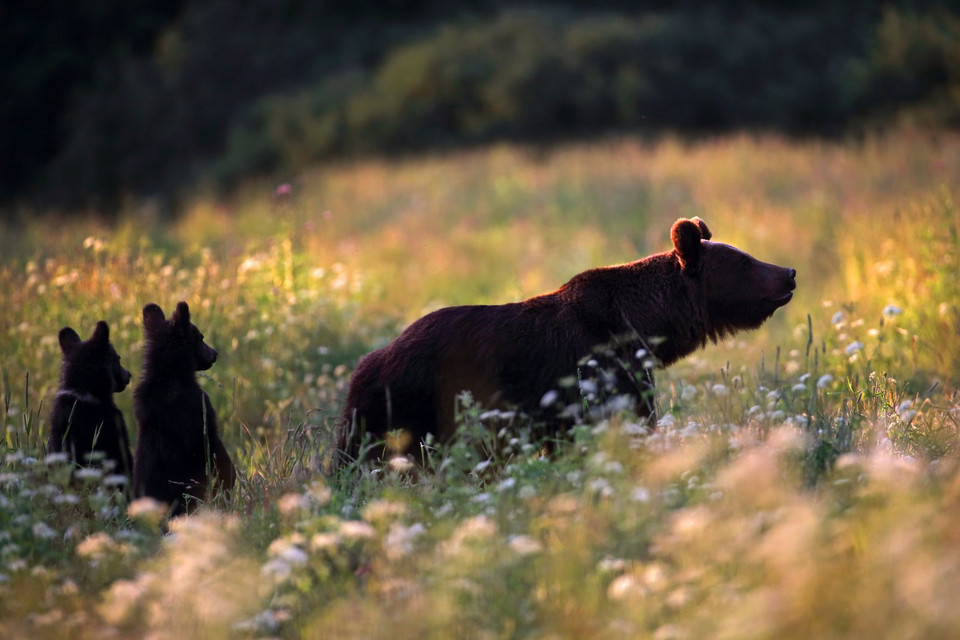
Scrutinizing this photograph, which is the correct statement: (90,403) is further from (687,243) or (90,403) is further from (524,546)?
(687,243)

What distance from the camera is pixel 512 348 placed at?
17.4ft

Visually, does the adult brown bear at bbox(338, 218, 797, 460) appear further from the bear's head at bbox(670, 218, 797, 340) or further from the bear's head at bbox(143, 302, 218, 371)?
the bear's head at bbox(143, 302, 218, 371)

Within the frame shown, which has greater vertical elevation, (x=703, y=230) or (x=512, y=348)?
(x=703, y=230)

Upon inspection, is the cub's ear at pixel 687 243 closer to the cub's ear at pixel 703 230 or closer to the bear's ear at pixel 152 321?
the cub's ear at pixel 703 230

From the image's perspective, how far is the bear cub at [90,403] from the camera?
5445 millimetres

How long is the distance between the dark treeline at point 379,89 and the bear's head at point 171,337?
89.5 ft

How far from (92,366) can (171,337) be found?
50 centimetres

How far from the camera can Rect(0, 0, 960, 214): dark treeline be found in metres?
33.6

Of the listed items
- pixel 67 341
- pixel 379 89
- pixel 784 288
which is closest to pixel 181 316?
pixel 67 341

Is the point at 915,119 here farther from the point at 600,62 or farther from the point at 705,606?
the point at 705,606

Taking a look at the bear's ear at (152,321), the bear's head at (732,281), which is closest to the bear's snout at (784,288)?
the bear's head at (732,281)

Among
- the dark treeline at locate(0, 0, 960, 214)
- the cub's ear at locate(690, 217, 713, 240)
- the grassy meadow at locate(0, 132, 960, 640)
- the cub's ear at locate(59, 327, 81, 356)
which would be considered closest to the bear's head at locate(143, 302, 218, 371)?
the cub's ear at locate(59, 327, 81, 356)

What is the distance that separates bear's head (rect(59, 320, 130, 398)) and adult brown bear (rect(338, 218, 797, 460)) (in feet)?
4.57

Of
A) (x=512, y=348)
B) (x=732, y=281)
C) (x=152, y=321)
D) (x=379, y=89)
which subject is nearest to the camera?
(x=512, y=348)
